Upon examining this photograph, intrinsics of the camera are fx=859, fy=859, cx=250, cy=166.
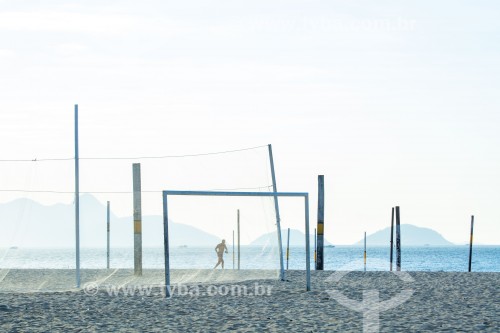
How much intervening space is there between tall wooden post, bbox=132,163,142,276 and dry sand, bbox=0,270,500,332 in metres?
0.98

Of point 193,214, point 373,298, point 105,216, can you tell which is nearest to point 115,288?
point 193,214

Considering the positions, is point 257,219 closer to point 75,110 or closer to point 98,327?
point 75,110

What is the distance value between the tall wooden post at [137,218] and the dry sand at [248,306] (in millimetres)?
976

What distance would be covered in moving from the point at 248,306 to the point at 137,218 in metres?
9.53

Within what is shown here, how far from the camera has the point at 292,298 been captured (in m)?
18.4

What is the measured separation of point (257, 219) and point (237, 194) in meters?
2.65

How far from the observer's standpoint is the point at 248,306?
665 inches
